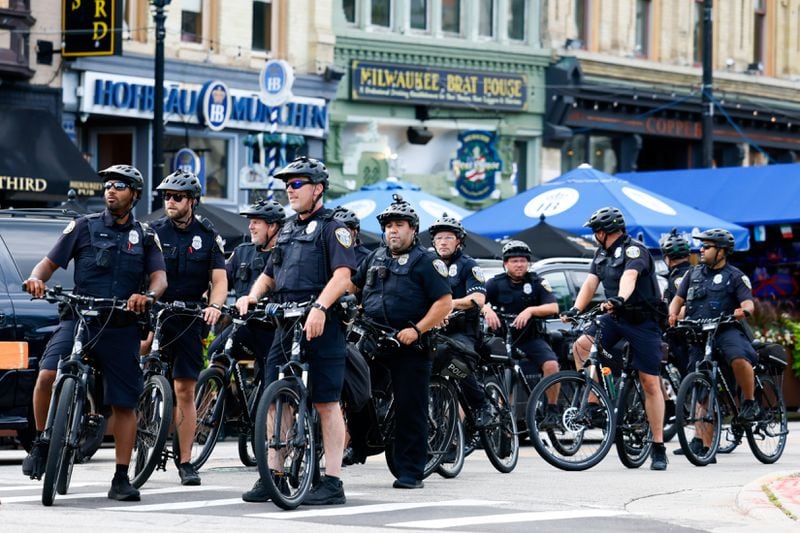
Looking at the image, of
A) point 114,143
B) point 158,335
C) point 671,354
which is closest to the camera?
point 158,335

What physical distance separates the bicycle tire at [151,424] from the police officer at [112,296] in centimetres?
33

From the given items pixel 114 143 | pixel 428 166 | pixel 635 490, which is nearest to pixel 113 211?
pixel 635 490

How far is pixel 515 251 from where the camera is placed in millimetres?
16422

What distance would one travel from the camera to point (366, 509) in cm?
1100

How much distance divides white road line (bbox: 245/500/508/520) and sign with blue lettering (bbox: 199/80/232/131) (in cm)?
1963

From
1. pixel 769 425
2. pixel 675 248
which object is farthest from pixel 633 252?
pixel 675 248

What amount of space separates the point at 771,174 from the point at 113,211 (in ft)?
69.4

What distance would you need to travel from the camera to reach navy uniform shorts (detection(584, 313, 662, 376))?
1488cm

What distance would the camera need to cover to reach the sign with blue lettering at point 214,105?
100 ft

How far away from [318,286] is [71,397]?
60.2 inches

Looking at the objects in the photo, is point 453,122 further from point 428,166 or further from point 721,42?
point 721,42

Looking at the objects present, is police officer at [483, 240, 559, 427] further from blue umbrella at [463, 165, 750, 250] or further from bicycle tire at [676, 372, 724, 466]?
blue umbrella at [463, 165, 750, 250]

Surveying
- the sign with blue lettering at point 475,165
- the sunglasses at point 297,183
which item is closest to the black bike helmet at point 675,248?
the sunglasses at point 297,183

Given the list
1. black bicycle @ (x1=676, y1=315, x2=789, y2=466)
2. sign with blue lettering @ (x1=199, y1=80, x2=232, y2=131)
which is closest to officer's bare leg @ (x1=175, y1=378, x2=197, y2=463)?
black bicycle @ (x1=676, y1=315, x2=789, y2=466)
